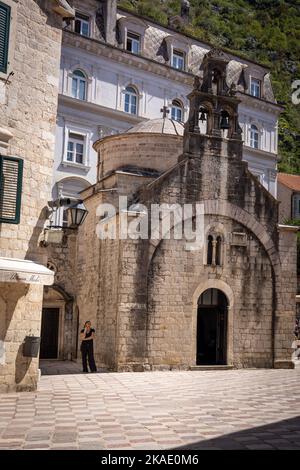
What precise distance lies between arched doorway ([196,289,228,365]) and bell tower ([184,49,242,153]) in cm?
590

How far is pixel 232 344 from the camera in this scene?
19766 mm

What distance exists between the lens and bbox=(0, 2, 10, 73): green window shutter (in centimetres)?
1181

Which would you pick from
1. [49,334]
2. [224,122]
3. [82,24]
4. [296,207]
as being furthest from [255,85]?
[49,334]

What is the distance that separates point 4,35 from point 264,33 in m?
74.8

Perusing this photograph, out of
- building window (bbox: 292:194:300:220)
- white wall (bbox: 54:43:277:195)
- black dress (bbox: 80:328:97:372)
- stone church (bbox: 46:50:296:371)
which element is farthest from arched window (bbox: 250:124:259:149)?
black dress (bbox: 80:328:97:372)

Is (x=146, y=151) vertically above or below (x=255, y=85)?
below

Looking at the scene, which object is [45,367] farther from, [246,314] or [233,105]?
[233,105]

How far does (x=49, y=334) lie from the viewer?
72.7 feet

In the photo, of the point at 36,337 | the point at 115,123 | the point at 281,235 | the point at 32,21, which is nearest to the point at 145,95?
the point at 115,123

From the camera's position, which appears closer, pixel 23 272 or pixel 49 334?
pixel 23 272

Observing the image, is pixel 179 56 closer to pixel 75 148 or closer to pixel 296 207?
pixel 75 148

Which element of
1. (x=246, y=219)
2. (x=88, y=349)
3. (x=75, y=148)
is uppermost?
(x=75, y=148)

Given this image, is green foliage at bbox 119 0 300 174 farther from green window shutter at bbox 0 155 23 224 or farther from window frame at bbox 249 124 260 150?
green window shutter at bbox 0 155 23 224

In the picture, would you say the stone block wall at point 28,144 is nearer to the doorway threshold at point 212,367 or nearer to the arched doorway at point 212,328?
the doorway threshold at point 212,367
